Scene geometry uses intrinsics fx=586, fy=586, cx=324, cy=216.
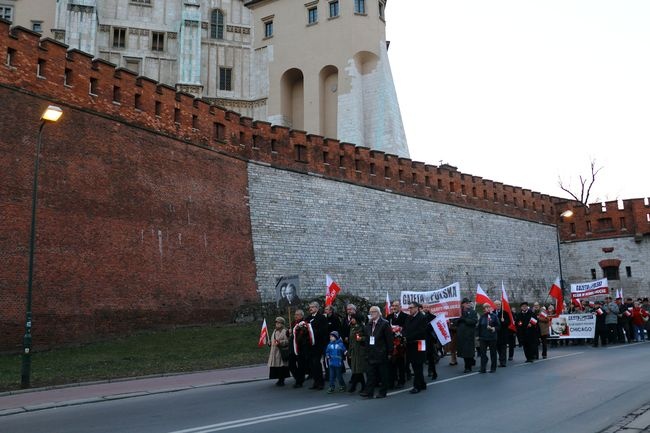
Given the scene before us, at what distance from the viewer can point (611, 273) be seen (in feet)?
137

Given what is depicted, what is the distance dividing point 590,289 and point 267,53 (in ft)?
102

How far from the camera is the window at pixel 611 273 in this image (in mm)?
41344

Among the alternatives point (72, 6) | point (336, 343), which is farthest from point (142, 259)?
point (72, 6)

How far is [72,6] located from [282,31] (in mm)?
15201

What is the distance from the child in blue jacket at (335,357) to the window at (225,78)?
1515 inches

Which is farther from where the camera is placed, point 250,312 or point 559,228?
point 559,228

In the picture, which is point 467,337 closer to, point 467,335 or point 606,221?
point 467,335

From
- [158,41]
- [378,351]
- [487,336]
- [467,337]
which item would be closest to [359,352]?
[378,351]

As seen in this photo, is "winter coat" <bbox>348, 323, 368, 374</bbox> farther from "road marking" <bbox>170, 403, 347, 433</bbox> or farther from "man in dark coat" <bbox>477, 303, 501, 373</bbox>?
"man in dark coat" <bbox>477, 303, 501, 373</bbox>

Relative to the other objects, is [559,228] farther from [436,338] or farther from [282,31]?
[436,338]

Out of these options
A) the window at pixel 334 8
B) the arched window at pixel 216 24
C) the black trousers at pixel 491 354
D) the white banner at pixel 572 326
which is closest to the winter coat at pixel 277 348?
the black trousers at pixel 491 354

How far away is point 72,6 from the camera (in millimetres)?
41844

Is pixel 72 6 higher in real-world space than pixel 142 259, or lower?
higher

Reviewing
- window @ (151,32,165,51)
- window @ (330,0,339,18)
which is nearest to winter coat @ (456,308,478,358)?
window @ (330,0,339,18)
